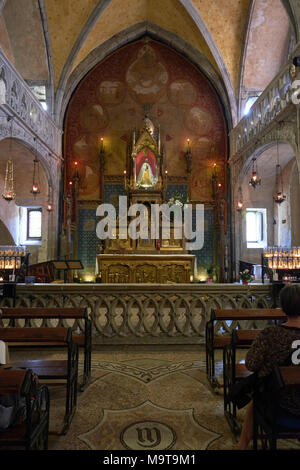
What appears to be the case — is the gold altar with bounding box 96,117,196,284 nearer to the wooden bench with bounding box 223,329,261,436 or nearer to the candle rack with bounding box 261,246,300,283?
the candle rack with bounding box 261,246,300,283

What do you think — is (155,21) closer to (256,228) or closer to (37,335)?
(256,228)

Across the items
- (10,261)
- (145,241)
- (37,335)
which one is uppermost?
(145,241)

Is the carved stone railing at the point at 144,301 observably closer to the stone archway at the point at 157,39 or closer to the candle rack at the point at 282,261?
the candle rack at the point at 282,261

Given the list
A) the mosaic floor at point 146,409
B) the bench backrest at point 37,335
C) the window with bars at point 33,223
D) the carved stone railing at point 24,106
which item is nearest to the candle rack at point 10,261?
the carved stone railing at point 24,106

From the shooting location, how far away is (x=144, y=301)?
5.57 metres

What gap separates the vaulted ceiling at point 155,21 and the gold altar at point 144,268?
8127mm

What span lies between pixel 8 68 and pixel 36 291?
24.5ft

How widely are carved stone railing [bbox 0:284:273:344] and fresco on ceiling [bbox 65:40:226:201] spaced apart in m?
10.4

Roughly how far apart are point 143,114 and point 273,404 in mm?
15547

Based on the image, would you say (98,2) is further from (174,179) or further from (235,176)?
(235,176)

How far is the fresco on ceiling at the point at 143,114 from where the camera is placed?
15656mm

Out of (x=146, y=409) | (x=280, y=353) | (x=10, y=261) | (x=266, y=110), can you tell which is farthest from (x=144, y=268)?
(x=280, y=353)

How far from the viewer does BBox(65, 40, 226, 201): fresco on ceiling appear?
1566 centimetres
